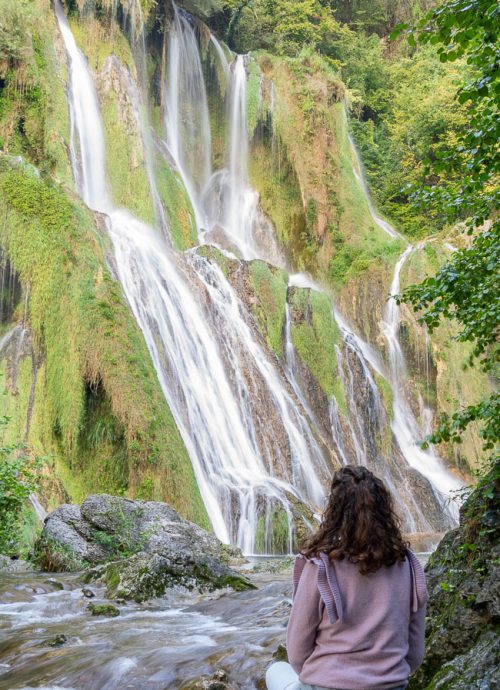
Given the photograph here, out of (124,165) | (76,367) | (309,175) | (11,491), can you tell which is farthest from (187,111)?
(11,491)

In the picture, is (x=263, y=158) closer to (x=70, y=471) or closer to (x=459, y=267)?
(x=70, y=471)

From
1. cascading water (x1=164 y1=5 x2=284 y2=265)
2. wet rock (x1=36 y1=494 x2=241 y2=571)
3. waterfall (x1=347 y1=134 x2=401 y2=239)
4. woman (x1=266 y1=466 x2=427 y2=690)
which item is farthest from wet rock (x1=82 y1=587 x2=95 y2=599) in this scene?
waterfall (x1=347 y1=134 x2=401 y2=239)

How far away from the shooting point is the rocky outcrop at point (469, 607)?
3.32 metres

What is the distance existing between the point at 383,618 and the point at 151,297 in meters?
14.8

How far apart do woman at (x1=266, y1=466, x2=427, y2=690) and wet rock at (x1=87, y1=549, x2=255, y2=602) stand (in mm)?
5313

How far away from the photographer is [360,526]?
8.85 ft

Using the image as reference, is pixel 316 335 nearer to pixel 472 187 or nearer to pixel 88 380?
pixel 88 380

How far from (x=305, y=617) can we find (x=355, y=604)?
0.19 m

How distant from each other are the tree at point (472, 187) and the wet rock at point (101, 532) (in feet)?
16.3

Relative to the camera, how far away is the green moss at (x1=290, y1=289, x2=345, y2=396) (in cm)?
2177

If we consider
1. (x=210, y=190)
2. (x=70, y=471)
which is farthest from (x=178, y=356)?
(x=210, y=190)

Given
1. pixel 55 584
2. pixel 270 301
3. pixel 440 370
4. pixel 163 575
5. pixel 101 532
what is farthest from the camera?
pixel 440 370

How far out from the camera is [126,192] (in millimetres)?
Answer: 22188

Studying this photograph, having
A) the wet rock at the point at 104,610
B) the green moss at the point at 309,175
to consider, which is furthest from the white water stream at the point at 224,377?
the wet rock at the point at 104,610
